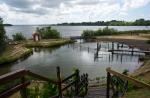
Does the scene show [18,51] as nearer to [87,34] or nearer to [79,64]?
[79,64]

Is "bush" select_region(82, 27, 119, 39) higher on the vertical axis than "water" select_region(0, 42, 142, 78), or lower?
higher

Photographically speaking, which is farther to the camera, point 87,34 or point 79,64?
point 87,34

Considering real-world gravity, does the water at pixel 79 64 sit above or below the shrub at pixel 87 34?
below

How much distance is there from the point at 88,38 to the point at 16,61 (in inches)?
2144

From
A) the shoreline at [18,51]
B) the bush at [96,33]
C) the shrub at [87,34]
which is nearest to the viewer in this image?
the shoreline at [18,51]

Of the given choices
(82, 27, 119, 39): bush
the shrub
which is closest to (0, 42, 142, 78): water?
the shrub

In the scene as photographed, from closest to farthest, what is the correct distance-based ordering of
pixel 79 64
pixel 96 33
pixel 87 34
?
1. pixel 79 64
2. pixel 87 34
3. pixel 96 33

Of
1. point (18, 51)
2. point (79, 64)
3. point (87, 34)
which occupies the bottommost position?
point (79, 64)

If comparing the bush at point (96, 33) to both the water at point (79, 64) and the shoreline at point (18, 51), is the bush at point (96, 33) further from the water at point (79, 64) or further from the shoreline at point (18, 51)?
the water at point (79, 64)

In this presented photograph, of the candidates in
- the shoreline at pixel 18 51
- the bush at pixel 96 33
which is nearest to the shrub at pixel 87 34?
the bush at pixel 96 33

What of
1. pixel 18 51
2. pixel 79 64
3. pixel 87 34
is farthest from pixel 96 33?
pixel 79 64

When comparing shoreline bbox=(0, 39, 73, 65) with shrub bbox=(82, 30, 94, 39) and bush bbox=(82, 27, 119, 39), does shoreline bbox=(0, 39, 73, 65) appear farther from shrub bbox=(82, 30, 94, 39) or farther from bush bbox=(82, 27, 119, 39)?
bush bbox=(82, 27, 119, 39)

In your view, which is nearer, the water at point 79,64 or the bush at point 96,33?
the water at point 79,64

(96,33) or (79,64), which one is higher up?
(96,33)
